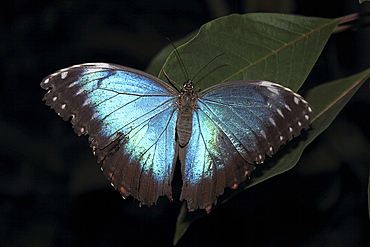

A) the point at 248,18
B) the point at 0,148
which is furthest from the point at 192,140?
the point at 0,148

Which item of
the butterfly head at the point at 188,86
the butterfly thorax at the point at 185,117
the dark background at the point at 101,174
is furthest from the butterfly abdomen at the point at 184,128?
the dark background at the point at 101,174

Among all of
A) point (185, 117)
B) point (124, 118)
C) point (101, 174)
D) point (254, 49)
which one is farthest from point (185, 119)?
point (101, 174)

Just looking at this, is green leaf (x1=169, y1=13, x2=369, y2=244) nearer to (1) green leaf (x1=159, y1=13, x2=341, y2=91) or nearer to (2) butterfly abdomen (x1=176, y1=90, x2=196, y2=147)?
(1) green leaf (x1=159, y1=13, x2=341, y2=91)

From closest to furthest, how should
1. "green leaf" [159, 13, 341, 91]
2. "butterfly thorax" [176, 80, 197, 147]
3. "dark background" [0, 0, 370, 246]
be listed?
"green leaf" [159, 13, 341, 91] → "butterfly thorax" [176, 80, 197, 147] → "dark background" [0, 0, 370, 246]

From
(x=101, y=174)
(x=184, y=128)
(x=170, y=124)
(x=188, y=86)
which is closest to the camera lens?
(x=188, y=86)

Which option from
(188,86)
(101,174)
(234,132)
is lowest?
(234,132)

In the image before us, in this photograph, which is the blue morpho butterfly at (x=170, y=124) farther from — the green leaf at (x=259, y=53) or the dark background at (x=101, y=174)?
the dark background at (x=101, y=174)

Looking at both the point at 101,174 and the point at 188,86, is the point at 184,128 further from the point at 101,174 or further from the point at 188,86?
the point at 101,174

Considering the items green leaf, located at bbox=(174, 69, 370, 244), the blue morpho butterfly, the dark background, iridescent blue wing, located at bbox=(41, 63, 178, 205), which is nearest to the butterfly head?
the blue morpho butterfly
